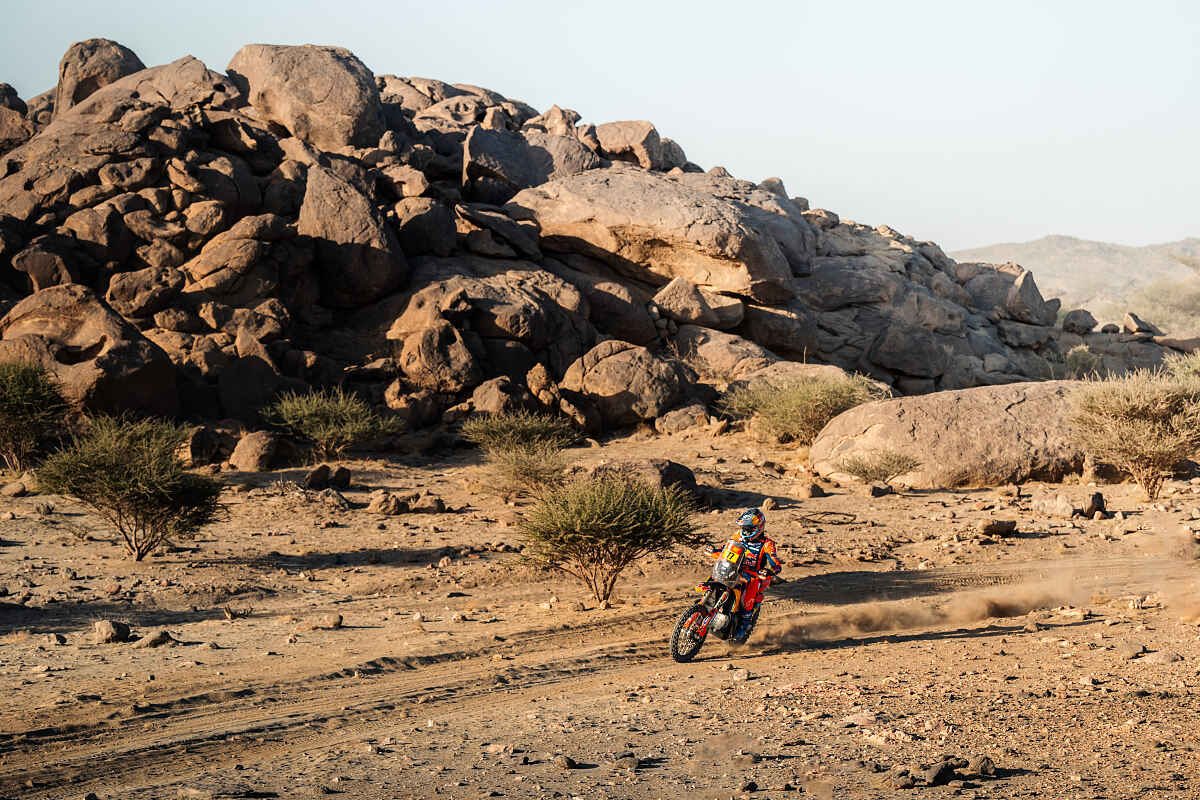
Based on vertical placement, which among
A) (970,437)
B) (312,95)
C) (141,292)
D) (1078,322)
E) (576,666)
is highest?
(312,95)

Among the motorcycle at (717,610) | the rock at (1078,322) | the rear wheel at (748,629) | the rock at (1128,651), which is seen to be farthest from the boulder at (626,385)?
the rock at (1078,322)

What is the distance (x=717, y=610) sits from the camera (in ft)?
26.1

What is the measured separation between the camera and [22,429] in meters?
15.2

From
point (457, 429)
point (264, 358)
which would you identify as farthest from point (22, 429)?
point (457, 429)

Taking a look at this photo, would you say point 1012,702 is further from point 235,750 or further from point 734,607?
point 235,750

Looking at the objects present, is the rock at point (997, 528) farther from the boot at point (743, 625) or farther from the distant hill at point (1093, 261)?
the distant hill at point (1093, 261)

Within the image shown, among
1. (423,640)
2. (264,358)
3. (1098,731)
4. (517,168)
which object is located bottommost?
(423,640)

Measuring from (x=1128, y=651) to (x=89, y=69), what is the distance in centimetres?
2954

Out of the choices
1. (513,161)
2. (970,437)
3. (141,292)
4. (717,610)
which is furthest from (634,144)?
(717,610)

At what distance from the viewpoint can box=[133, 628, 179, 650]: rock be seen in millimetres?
8141

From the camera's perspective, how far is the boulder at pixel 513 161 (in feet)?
93.0

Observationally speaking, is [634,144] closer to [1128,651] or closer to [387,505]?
[387,505]

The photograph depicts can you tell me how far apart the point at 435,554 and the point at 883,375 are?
1869 cm

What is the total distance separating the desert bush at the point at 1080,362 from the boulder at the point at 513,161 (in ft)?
51.5
